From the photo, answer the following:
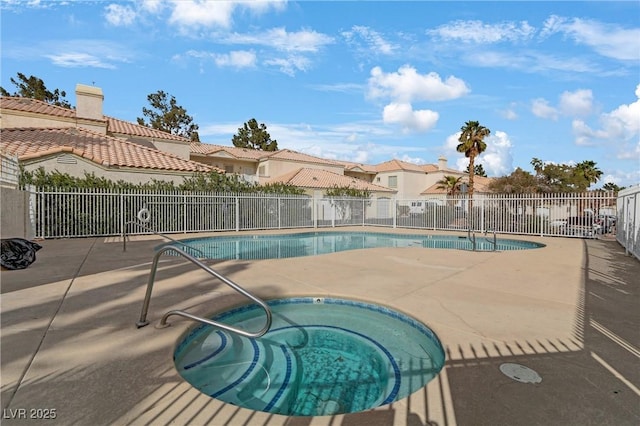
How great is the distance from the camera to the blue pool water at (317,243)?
11887 mm

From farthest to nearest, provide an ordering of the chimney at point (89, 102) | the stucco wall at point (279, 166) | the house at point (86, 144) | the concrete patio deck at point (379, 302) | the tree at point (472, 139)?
1. the stucco wall at point (279, 166)
2. the tree at point (472, 139)
3. the chimney at point (89, 102)
4. the house at point (86, 144)
5. the concrete patio deck at point (379, 302)

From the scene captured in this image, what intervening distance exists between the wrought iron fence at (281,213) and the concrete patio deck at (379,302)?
612cm

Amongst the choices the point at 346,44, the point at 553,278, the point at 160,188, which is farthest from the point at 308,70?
the point at 553,278

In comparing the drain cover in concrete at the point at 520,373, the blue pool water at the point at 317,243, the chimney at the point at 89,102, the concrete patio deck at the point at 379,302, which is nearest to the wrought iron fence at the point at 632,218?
the concrete patio deck at the point at 379,302

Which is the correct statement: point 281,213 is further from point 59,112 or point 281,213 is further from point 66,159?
point 59,112

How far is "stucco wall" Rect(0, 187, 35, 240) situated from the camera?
8.24 meters

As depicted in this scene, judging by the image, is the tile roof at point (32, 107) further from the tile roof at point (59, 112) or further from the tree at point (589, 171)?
the tree at point (589, 171)

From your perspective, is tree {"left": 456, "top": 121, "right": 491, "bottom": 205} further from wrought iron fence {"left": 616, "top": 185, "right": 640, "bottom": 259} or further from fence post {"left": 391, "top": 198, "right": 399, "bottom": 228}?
wrought iron fence {"left": 616, "top": 185, "right": 640, "bottom": 259}

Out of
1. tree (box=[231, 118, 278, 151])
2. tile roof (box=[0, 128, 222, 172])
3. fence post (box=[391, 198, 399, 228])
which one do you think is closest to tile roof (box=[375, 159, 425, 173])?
tree (box=[231, 118, 278, 151])

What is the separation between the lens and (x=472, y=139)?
25891 mm

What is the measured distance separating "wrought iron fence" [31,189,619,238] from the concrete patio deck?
6.12m

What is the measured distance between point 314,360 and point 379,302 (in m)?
1.44

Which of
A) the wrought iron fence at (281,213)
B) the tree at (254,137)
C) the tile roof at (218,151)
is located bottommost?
the wrought iron fence at (281,213)

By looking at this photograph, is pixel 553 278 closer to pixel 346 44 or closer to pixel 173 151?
pixel 346 44
